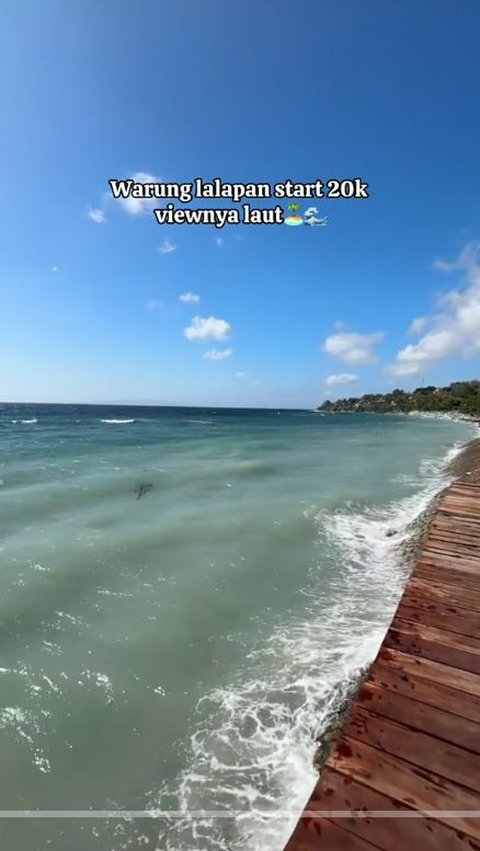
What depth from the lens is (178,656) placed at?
21.8 feet

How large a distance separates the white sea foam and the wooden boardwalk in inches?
70.1

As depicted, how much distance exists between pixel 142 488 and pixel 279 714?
46.1ft

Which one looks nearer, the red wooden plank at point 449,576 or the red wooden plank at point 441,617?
the red wooden plank at point 441,617

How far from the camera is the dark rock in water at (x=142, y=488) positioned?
1747cm

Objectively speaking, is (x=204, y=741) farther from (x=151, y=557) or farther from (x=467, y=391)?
(x=467, y=391)

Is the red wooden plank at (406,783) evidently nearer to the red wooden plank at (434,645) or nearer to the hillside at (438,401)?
the red wooden plank at (434,645)

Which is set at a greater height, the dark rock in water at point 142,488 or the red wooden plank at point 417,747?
the red wooden plank at point 417,747

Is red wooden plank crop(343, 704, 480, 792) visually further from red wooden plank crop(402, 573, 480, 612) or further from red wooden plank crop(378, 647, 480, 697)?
red wooden plank crop(402, 573, 480, 612)

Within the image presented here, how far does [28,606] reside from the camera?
321 inches

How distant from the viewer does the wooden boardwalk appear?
7.71 ft

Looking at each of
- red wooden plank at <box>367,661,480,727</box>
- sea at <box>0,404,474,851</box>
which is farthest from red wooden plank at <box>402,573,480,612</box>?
sea at <box>0,404,474,851</box>

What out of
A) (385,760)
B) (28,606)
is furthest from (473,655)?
(28,606)

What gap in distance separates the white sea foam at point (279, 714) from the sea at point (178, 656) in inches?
0.8

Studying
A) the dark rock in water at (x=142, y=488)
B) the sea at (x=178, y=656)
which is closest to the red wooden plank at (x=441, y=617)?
the sea at (x=178, y=656)
